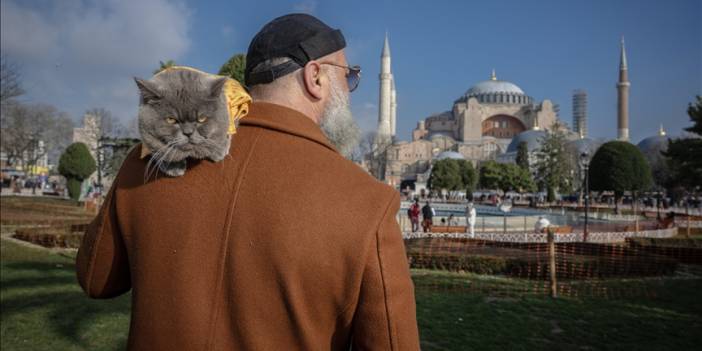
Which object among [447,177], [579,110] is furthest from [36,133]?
[579,110]

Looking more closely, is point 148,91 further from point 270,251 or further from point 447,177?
point 447,177

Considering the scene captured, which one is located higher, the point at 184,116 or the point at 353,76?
the point at 353,76

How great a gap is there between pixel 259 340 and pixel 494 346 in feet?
15.6

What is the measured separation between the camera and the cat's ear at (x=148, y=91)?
4.44 feet

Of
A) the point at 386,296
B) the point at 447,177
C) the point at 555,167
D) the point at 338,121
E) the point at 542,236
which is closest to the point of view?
the point at 386,296

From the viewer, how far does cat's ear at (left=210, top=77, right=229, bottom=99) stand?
1.37 metres

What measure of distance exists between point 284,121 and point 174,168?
0.33 metres

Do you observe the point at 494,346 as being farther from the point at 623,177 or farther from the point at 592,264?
the point at 623,177

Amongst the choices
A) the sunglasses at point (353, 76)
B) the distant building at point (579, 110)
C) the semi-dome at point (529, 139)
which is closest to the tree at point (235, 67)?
the sunglasses at point (353, 76)

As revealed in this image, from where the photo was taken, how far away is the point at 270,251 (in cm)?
124

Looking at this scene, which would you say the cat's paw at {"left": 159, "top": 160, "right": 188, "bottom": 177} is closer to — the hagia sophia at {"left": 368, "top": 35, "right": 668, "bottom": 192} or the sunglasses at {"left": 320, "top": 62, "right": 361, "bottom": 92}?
the sunglasses at {"left": 320, "top": 62, "right": 361, "bottom": 92}

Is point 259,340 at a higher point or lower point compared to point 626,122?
lower

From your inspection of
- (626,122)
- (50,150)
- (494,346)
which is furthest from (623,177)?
(50,150)

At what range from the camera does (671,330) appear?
249 inches
